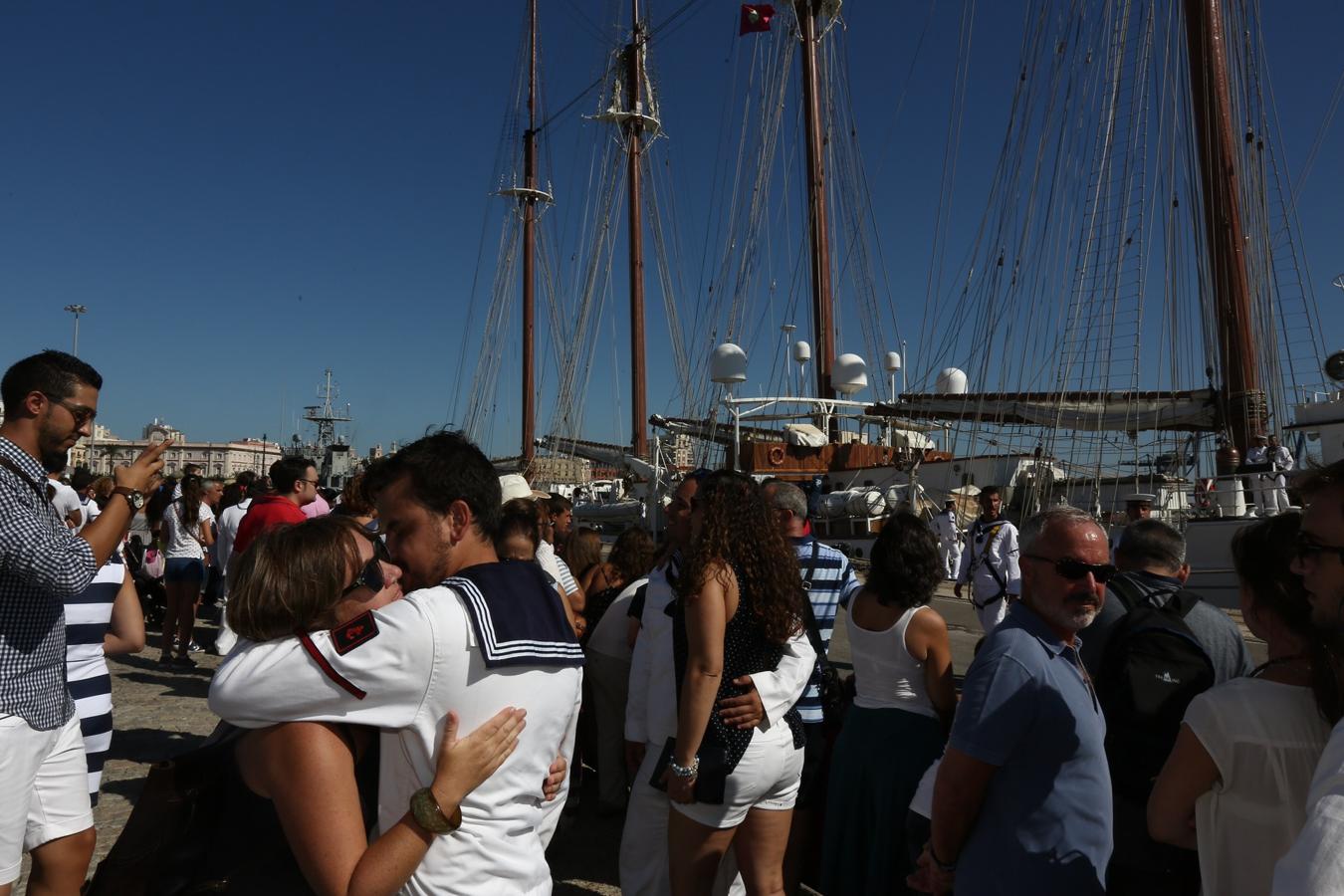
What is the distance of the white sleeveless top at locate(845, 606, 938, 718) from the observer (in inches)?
124

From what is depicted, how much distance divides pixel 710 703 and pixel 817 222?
898 inches

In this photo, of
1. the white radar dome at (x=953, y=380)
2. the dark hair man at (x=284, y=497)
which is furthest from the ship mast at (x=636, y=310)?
the dark hair man at (x=284, y=497)

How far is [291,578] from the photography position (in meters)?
1.58

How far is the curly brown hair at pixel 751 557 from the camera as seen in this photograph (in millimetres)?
2744

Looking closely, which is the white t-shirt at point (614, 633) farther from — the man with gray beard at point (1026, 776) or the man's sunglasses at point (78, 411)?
the man's sunglasses at point (78, 411)

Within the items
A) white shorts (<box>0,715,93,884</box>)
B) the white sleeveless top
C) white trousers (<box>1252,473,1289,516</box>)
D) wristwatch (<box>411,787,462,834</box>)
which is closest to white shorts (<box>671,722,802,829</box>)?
the white sleeveless top

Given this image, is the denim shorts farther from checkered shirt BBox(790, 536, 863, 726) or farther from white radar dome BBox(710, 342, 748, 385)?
white radar dome BBox(710, 342, 748, 385)

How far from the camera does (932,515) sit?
1434 centimetres

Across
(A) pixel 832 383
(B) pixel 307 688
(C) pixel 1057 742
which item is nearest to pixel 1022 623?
(C) pixel 1057 742

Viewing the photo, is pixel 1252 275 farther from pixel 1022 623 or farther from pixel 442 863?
pixel 442 863

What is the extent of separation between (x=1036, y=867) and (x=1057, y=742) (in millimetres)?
→ 318

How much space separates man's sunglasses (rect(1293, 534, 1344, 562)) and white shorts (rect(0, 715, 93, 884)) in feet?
10.1

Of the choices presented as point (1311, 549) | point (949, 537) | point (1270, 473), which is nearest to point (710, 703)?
point (1311, 549)

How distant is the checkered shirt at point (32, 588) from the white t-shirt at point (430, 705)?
3.31 feet
